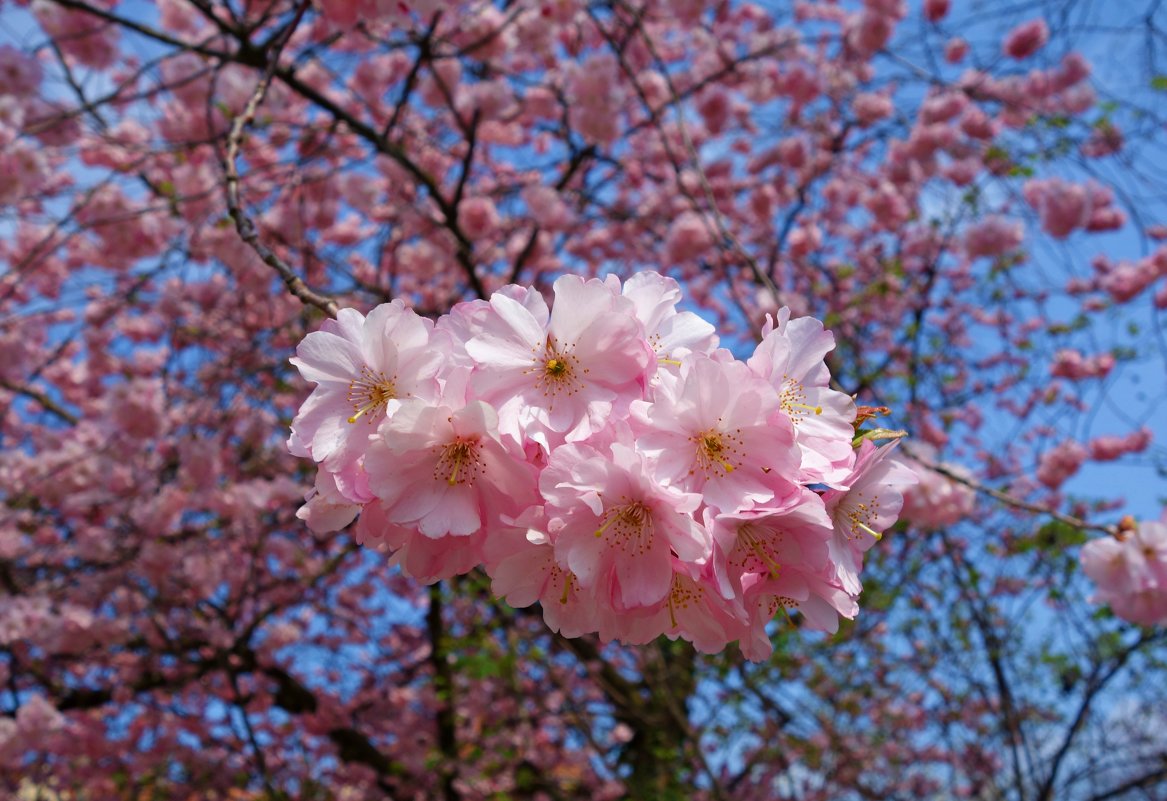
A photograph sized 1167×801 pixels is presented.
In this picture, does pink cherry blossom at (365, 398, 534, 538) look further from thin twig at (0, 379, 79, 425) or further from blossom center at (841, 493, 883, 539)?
thin twig at (0, 379, 79, 425)

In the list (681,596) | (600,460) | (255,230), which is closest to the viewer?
(600,460)

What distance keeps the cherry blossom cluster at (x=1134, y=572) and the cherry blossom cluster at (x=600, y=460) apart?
1.60m

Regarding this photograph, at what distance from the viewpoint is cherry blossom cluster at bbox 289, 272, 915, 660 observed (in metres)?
0.92

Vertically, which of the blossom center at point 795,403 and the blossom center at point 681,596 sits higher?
the blossom center at point 795,403

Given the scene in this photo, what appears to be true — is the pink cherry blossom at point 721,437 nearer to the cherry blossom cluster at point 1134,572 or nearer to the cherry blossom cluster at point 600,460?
the cherry blossom cluster at point 600,460

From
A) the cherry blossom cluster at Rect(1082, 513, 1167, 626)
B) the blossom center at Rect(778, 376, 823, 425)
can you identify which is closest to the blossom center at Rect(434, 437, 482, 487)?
the blossom center at Rect(778, 376, 823, 425)

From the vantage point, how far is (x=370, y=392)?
1042mm

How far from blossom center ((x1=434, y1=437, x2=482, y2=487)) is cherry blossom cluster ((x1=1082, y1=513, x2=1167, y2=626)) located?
79.7 inches

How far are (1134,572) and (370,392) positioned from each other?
2.19 metres

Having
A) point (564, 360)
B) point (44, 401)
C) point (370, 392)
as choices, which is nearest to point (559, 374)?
point (564, 360)

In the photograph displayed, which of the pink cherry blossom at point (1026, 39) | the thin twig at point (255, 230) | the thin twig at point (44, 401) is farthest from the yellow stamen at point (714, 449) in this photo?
the pink cherry blossom at point (1026, 39)

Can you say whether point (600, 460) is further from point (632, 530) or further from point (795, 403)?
point (795, 403)

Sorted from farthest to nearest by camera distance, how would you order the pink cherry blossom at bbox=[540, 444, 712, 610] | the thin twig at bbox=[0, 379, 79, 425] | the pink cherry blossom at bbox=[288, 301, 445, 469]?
the thin twig at bbox=[0, 379, 79, 425]
the pink cherry blossom at bbox=[288, 301, 445, 469]
the pink cherry blossom at bbox=[540, 444, 712, 610]

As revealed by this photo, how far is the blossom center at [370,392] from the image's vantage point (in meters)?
1.02
